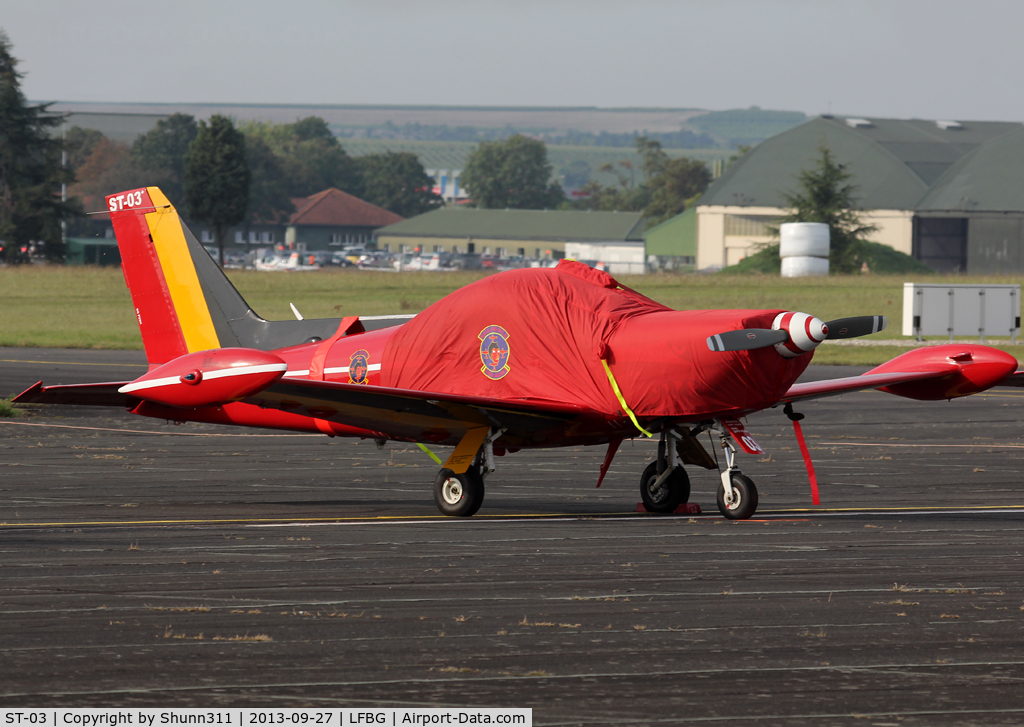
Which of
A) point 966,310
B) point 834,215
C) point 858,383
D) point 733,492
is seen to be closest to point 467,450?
point 733,492

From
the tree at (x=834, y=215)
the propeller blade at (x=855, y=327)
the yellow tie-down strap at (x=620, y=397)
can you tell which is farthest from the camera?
the tree at (x=834, y=215)

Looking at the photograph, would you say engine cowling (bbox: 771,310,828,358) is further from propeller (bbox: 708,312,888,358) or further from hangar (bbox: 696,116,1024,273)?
hangar (bbox: 696,116,1024,273)

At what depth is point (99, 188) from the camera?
191750mm

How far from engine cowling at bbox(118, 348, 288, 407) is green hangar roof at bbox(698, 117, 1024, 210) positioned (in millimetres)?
113769

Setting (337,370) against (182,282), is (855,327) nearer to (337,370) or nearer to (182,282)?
(337,370)

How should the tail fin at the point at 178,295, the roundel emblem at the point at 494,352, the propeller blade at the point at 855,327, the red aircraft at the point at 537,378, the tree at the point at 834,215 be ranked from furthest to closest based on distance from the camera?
the tree at the point at 834,215, the tail fin at the point at 178,295, the roundel emblem at the point at 494,352, the red aircraft at the point at 537,378, the propeller blade at the point at 855,327

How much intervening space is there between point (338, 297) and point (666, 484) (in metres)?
59.8

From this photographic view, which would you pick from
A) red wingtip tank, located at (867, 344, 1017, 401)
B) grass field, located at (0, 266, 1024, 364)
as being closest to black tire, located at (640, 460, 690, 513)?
red wingtip tank, located at (867, 344, 1017, 401)

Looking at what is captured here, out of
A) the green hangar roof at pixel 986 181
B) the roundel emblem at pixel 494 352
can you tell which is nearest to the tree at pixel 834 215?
the green hangar roof at pixel 986 181

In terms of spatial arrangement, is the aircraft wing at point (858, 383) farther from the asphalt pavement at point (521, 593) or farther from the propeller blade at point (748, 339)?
the propeller blade at point (748, 339)

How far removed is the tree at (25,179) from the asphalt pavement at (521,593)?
93838mm

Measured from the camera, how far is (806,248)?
97375 millimetres

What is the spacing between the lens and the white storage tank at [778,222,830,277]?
9700 centimetres

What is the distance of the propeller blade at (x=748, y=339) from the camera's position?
13164 mm
